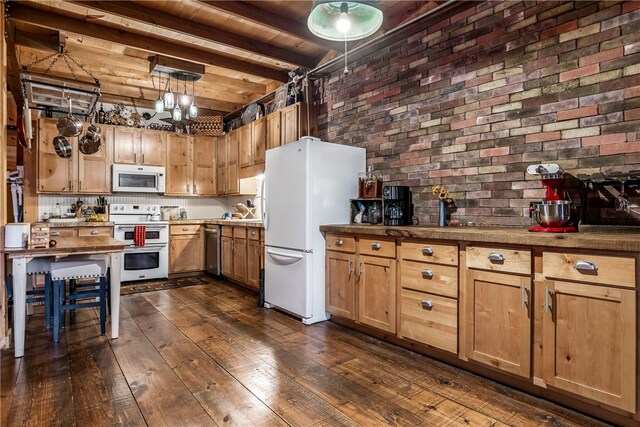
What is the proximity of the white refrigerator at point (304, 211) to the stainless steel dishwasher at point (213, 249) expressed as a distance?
1.81 metres

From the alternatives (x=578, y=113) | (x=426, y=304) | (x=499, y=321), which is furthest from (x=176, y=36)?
(x=499, y=321)

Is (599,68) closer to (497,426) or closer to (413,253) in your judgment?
(413,253)

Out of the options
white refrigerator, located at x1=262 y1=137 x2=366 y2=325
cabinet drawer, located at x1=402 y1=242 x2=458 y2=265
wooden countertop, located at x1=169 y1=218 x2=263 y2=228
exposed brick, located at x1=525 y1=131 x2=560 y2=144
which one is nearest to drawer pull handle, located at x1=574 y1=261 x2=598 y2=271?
cabinet drawer, located at x1=402 y1=242 x2=458 y2=265

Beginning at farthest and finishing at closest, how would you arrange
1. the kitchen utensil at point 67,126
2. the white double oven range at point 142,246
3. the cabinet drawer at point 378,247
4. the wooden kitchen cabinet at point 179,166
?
the wooden kitchen cabinet at point 179,166 → the white double oven range at point 142,246 → the kitchen utensil at point 67,126 → the cabinet drawer at point 378,247

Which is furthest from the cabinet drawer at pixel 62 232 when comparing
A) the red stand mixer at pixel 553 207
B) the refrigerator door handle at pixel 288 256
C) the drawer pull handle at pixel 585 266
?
the drawer pull handle at pixel 585 266

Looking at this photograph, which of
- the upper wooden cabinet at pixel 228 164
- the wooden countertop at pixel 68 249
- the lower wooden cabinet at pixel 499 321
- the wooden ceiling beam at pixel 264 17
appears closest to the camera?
the lower wooden cabinet at pixel 499 321

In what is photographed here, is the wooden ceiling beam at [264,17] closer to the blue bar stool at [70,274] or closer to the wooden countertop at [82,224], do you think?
the blue bar stool at [70,274]

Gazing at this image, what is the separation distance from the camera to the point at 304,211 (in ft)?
11.2

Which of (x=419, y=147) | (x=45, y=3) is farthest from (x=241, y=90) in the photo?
(x=419, y=147)

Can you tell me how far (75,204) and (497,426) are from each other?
5877mm

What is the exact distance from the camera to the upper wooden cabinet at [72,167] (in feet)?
16.4

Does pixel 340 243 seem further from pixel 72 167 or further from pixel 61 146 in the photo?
pixel 72 167

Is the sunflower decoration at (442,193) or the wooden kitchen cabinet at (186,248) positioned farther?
the wooden kitchen cabinet at (186,248)

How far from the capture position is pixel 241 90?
18.2 ft
